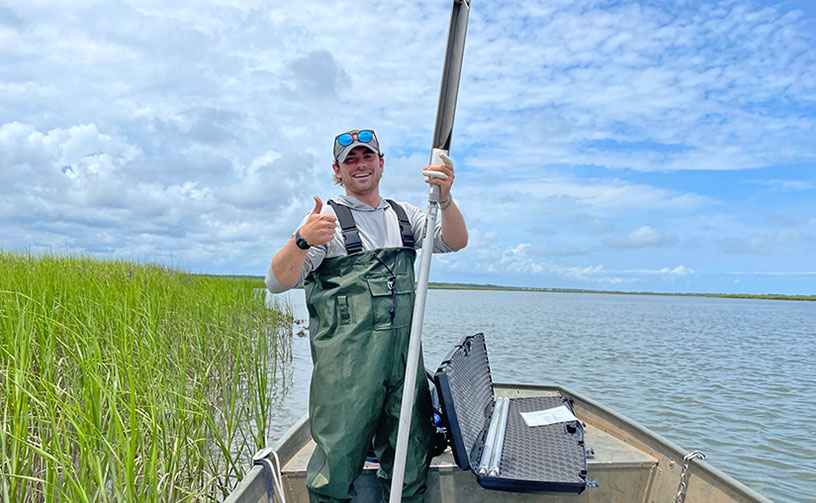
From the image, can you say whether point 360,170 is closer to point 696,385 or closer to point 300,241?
point 300,241

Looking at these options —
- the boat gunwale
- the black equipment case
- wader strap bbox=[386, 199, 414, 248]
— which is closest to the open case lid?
the black equipment case

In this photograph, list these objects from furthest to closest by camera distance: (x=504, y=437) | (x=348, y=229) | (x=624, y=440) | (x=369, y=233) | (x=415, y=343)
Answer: (x=624, y=440)
(x=504, y=437)
(x=369, y=233)
(x=348, y=229)
(x=415, y=343)

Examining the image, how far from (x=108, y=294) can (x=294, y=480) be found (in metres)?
3.24

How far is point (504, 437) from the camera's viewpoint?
3133 mm

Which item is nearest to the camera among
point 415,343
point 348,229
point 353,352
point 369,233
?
point 415,343

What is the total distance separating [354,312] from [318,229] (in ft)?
1.33

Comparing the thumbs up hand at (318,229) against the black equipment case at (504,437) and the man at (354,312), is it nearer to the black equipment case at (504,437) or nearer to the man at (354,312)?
the man at (354,312)

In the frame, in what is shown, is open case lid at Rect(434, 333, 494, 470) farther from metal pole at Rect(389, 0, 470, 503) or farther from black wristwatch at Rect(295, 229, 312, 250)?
black wristwatch at Rect(295, 229, 312, 250)

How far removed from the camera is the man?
2.25 metres

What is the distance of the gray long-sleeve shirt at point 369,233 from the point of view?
232 cm

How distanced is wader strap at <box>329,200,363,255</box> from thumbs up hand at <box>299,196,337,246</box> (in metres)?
0.21

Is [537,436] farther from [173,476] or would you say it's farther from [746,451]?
[746,451]

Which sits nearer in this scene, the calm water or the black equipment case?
the black equipment case

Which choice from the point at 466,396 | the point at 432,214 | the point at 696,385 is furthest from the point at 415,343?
the point at 696,385
